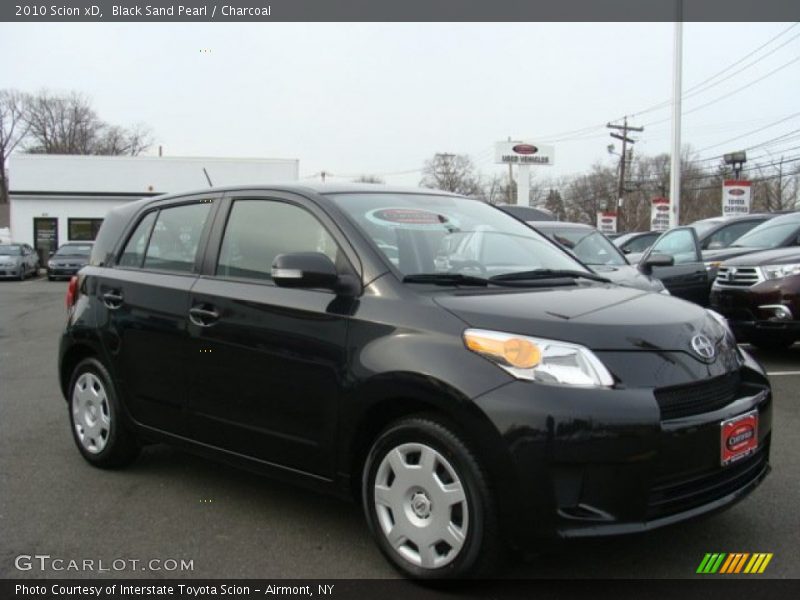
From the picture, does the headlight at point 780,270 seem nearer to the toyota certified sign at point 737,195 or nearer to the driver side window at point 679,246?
the driver side window at point 679,246

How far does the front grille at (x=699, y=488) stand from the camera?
110 inches

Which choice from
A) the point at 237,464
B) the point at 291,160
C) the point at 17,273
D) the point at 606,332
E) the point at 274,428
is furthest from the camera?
the point at 291,160

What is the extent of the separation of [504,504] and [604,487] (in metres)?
0.37

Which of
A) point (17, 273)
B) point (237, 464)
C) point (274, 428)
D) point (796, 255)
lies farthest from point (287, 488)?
point (17, 273)

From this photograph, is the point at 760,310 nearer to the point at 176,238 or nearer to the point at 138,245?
the point at 176,238

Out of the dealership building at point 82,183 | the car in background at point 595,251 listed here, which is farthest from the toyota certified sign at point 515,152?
the car in background at point 595,251

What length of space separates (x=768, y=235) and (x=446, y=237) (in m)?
7.28

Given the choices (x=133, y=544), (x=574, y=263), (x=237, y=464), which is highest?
(x=574, y=263)

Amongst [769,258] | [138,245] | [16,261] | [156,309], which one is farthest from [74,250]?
[156,309]

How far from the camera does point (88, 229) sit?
37.8 m

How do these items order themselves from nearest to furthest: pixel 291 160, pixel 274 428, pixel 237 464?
pixel 274 428 → pixel 237 464 → pixel 291 160

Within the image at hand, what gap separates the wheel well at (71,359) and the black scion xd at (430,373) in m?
0.36

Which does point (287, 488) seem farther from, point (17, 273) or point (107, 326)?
point (17, 273)

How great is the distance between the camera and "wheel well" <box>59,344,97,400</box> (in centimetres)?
485
